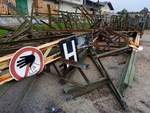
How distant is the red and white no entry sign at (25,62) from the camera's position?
9.41 feet

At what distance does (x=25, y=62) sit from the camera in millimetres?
3020

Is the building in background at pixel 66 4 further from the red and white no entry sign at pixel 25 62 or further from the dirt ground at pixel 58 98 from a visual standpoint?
the red and white no entry sign at pixel 25 62

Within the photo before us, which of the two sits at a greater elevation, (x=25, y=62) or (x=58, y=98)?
(x=25, y=62)

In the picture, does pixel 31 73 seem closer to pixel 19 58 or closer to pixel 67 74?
pixel 19 58

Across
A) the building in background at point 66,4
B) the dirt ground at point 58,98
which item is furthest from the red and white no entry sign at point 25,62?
the building in background at point 66,4

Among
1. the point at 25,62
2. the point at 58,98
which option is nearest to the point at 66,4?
the point at 58,98

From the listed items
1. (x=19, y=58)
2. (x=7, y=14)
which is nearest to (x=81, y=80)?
(x=19, y=58)

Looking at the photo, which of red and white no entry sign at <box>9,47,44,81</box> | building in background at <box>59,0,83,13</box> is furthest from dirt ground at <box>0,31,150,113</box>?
building in background at <box>59,0,83,13</box>

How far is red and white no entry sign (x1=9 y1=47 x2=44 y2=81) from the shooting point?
287 centimetres

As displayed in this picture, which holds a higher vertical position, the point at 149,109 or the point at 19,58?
the point at 19,58

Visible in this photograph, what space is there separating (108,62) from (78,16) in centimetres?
610

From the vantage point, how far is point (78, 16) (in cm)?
1181

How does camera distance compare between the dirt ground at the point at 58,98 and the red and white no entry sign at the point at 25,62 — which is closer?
the red and white no entry sign at the point at 25,62

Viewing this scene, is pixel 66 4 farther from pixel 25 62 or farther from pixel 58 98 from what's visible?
pixel 25 62
